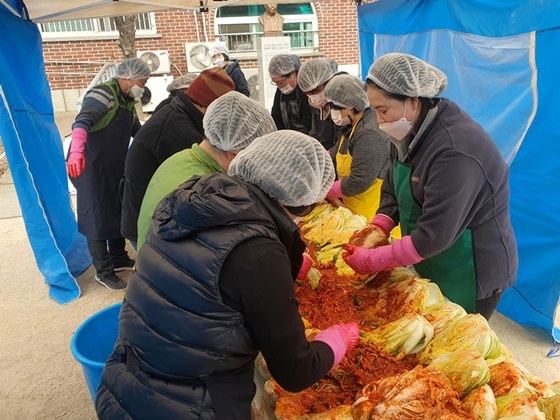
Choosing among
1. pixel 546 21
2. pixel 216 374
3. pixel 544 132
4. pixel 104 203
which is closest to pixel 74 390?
pixel 104 203

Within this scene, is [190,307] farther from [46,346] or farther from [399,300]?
[46,346]

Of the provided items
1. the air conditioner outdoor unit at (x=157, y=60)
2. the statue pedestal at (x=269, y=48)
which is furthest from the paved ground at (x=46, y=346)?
the air conditioner outdoor unit at (x=157, y=60)

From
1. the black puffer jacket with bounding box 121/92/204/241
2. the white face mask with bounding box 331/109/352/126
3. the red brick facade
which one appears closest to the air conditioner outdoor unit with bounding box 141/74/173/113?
the red brick facade

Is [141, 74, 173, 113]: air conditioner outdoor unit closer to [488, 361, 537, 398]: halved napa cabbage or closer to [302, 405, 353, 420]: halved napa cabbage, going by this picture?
[302, 405, 353, 420]: halved napa cabbage

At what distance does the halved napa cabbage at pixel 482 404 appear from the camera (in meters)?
1.42

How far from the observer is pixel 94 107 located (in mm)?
4219

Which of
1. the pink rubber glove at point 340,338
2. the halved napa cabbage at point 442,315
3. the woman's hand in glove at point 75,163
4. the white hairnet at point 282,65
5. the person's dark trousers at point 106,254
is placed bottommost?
the person's dark trousers at point 106,254

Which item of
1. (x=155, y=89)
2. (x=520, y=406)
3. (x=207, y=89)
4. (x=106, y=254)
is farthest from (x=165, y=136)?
(x=155, y=89)

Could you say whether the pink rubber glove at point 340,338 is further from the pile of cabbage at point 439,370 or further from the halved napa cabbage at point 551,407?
the halved napa cabbage at point 551,407

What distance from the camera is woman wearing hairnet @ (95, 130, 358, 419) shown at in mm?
1280

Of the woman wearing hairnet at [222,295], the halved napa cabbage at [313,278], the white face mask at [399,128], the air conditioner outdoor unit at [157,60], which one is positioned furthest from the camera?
the air conditioner outdoor unit at [157,60]

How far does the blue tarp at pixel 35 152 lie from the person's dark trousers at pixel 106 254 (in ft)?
1.00

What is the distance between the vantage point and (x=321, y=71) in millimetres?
4250

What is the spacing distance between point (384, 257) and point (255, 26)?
14.8m
